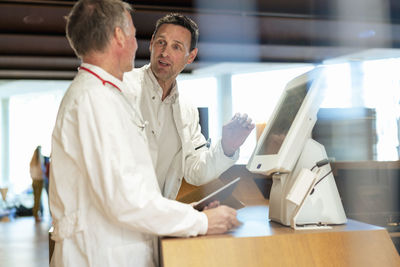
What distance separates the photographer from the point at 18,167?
423 inches

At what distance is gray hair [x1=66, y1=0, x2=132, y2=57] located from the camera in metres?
1.31

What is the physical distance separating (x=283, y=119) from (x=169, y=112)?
679 mm

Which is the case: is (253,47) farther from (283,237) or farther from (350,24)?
(283,237)

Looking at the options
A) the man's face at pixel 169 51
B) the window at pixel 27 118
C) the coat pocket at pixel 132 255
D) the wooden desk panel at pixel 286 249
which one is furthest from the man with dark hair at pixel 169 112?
the window at pixel 27 118

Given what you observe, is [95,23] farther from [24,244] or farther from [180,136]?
[24,244]

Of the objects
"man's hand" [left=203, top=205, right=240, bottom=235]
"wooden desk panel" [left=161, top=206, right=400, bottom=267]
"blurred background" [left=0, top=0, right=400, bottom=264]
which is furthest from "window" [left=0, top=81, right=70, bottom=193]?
"wooden desk panel" [left=161, top=206, right=400, bottom=267]

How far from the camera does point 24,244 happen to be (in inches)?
239

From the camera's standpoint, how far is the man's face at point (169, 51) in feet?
6.66

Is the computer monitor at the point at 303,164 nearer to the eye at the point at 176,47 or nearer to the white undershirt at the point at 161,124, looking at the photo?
the white undershirt at the point at 161,124

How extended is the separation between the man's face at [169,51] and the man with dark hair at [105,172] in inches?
24.9

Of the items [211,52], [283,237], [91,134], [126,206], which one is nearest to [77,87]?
[91,134]

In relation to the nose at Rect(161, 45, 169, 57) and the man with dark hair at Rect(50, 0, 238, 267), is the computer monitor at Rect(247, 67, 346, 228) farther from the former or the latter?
the nose at Rect(161, 45, 169, 57)

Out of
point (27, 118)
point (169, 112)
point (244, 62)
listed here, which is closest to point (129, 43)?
point (169, 112)

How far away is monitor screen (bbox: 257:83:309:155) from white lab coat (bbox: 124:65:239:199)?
0.38 metres
